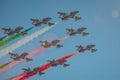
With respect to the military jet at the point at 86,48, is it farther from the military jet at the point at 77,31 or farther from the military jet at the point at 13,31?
the military jet at the point at 13,31

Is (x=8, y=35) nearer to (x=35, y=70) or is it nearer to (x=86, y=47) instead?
(x=35, y=70)

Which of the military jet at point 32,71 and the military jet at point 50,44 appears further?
the military jet at point 32,71

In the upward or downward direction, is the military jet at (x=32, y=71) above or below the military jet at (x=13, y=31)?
below

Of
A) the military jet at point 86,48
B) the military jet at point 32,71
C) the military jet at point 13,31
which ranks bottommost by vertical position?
the military jet at point 32,71

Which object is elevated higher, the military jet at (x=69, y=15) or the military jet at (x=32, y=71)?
the military jet at (x=69, y=15)

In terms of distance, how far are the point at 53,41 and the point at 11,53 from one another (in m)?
16.2

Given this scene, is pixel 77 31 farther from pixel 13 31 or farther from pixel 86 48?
pixel 13 31

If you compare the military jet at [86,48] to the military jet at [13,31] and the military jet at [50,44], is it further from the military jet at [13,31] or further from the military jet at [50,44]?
the military jet at [13,31]

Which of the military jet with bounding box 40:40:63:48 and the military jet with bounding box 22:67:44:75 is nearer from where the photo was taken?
the military jet with bounding box 40:40:63:48

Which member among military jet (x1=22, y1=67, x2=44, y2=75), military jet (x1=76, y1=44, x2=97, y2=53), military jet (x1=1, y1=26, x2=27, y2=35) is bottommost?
military jet (x1=22, y1=67, x2=44, y2=75)

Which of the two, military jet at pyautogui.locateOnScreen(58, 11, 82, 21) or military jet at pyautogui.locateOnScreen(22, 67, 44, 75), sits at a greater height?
military jet at pyautogui.locateOnScreen(58, 11, 82, 21)

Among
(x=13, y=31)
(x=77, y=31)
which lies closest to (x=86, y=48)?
(x=77, y=31)

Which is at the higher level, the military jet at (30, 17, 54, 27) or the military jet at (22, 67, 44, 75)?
the military jet at (30, 17, 54, 27)

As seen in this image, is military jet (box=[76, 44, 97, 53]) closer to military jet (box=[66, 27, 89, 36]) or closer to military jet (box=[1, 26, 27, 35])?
military jet (box=[66, 27, 89, 36])
